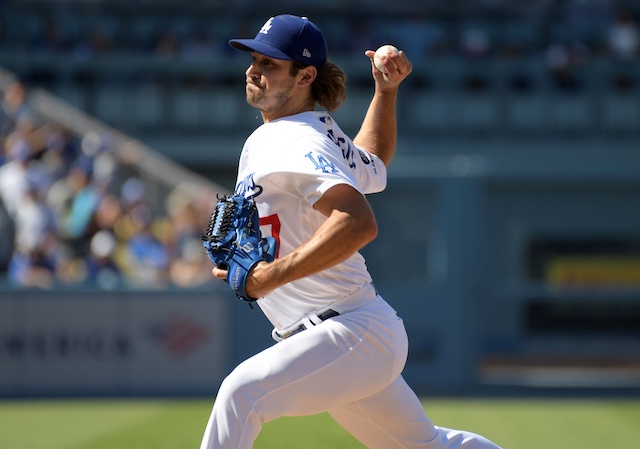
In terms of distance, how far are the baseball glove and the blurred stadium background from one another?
8043mm

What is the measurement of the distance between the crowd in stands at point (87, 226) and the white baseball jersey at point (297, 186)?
8.23 metres

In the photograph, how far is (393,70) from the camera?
4.74m

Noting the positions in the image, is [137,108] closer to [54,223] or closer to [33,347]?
[54,223]

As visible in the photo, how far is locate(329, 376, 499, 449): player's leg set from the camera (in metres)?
4.30

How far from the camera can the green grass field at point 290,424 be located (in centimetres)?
820

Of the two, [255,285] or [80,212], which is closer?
[255,285]

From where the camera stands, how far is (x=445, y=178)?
12.5 m

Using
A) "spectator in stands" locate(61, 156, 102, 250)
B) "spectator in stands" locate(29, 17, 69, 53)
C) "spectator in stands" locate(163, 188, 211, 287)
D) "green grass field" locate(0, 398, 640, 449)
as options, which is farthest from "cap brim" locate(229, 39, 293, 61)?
"spectator in stands" locate(29, 17, 69, 53)

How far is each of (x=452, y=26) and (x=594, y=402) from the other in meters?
10.5

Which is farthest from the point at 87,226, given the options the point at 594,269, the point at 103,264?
the point at 594,269

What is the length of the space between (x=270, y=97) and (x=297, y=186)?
19.5 inches

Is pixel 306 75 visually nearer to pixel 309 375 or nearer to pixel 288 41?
pixel 288 41

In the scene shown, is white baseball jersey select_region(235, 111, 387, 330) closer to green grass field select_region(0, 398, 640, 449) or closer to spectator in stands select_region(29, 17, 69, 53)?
green grass field select_region(0, 398, 640, 449)

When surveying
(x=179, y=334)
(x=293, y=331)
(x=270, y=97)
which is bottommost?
(x=179, y=334)
